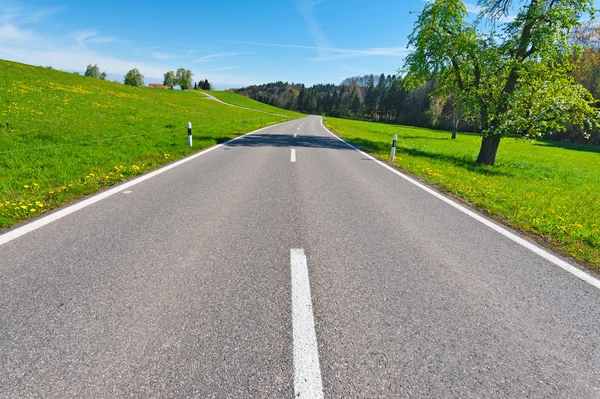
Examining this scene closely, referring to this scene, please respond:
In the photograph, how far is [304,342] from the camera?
2.17m

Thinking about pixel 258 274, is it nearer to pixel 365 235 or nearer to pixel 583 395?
pixel 365 235

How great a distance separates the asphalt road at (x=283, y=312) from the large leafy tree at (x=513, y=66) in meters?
9.59

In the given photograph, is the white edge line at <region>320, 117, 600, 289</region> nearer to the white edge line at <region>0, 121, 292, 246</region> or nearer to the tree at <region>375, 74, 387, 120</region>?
the white edge line at <region>0, 121, 292, 246</region>

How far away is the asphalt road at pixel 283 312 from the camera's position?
1.88 m

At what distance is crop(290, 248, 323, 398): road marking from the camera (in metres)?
1.83

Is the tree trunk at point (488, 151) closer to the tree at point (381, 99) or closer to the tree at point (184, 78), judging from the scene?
the tree at point (381, 99)

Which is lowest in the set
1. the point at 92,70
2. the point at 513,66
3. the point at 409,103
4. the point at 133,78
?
the point at 513,66

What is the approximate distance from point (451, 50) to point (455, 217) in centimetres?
1123

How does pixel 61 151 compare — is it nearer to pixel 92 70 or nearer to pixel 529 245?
pixel 529 245

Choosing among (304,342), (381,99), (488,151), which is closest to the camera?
(304,342)

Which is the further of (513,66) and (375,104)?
(375,104)

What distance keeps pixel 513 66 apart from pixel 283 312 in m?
13.7

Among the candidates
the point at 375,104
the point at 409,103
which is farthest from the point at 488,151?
the point at 375,104

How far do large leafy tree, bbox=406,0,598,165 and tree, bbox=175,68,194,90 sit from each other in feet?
432
